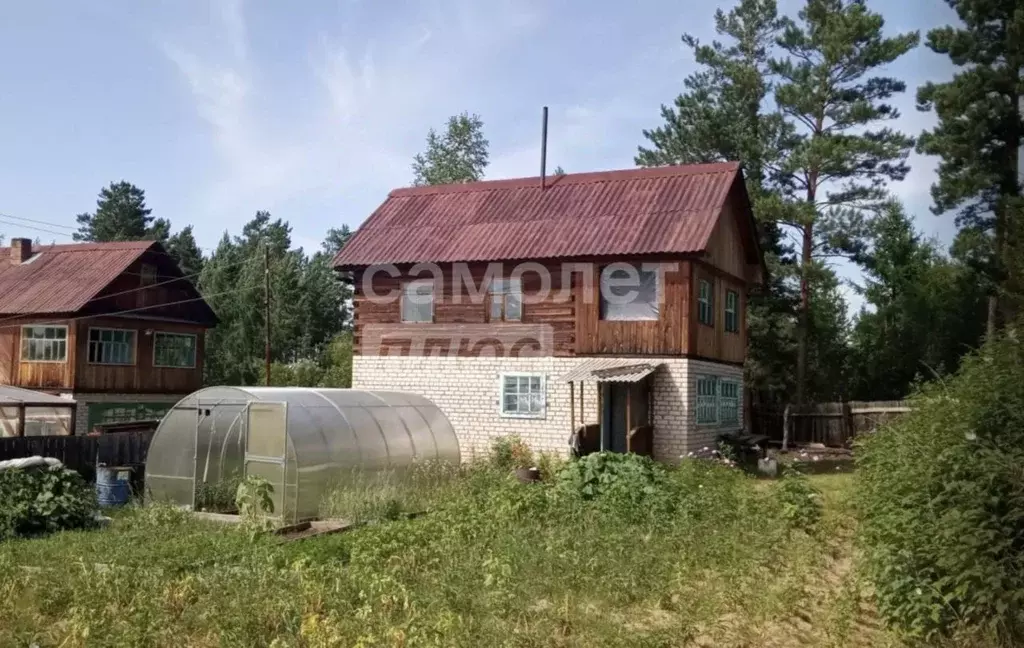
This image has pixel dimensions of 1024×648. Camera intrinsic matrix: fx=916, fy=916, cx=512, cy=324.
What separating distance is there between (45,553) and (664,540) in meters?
7.27

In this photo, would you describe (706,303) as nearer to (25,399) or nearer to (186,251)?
(25,399)

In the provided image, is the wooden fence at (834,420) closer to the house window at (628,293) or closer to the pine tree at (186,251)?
the house window at (628,293)

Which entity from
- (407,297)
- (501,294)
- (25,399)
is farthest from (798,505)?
(25,399)

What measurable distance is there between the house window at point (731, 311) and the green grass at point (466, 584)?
409 inches

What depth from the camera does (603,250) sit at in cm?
1977

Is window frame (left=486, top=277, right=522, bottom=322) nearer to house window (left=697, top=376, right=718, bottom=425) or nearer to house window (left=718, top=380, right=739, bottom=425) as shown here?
house window (left=697, top=376, right=718, bottom=425)

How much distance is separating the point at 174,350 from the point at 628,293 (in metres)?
19.4

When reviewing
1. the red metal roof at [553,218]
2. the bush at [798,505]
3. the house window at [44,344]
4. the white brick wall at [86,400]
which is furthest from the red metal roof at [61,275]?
the bush at [798,505]

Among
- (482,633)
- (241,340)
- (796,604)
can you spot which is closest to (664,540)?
(796,604)

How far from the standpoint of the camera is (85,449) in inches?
803

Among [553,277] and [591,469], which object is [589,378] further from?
[591,469]

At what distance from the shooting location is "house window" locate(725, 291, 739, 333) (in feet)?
73.0

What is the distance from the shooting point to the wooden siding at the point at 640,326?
62.8 ft

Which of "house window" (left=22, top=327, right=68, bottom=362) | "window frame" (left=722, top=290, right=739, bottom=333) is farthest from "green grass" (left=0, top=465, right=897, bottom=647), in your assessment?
"house window" (left=22, top=327, right=68, bottom=362)
